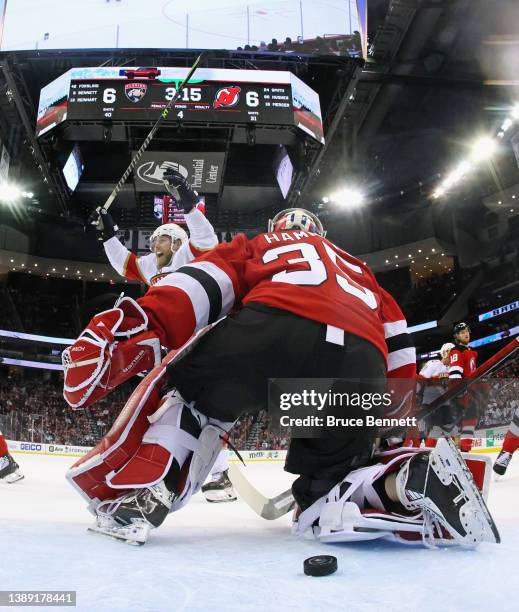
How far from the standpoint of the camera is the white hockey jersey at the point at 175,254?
2514mm

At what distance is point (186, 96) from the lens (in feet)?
23.8

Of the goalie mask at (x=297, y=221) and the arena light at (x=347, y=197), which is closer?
the goalie mask at (x=297, y=221)

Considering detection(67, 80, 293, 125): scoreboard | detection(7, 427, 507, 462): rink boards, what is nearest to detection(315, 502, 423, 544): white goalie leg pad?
detection(7, 427, 507, 462): rink boards

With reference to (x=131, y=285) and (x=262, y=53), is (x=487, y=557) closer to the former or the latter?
(x=262, y=53)

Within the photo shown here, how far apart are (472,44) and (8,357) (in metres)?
12.7

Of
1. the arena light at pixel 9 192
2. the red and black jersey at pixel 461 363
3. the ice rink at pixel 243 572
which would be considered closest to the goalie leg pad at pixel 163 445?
the ice rink at pixel 243 572

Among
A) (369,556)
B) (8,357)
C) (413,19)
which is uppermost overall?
(413,19)

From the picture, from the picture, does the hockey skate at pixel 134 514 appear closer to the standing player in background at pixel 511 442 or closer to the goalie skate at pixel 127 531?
the goalie skate at pixel 127 531

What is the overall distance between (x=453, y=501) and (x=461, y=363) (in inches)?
153

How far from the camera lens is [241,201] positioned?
10.6 m

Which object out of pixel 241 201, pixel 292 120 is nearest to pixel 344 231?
pixel 241 201

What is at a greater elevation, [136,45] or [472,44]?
[472,44]

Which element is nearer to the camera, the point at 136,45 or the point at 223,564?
the point at 223,564

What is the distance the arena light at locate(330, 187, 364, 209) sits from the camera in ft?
42.4
